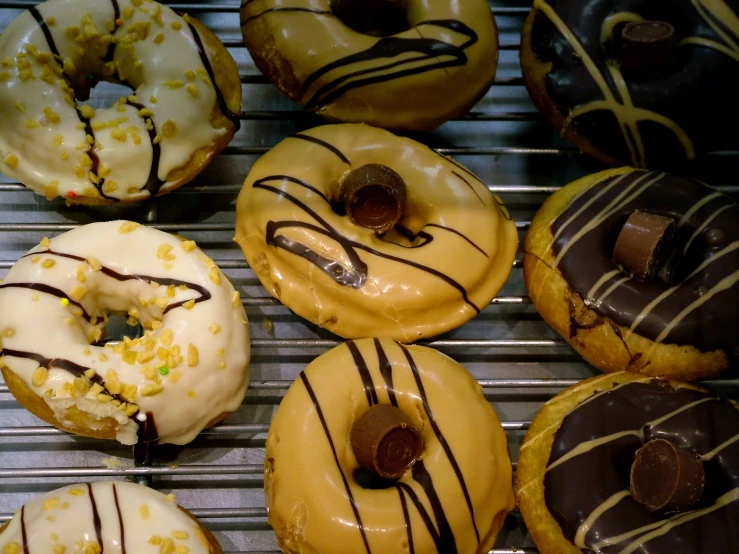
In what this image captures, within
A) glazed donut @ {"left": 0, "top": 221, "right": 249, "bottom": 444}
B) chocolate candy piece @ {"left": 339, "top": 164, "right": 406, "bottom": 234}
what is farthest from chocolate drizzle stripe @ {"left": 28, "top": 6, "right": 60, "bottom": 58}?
chocolate candy piece @ {"left": 339, "top": 164, "right": 406, "bottom": 234}

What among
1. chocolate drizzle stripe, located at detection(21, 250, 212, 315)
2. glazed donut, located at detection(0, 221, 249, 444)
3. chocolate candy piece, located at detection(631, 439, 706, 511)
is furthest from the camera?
chocolate drizzle stripe, located at detection(21, 250, 212, 315)

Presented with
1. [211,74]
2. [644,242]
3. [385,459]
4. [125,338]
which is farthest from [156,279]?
[644,242]

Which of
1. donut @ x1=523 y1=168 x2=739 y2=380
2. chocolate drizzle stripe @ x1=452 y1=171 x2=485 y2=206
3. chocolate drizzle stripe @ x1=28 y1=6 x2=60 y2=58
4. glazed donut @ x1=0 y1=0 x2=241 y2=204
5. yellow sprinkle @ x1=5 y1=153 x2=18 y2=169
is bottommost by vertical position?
donut @ x1=523 y1=168 x2=739 y2=380

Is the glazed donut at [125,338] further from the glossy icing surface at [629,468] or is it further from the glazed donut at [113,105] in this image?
the glossy icing surface at [629,468]

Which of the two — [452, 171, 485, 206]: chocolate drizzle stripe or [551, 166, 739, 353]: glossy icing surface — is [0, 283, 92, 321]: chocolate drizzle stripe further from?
[551, 166, 739, 353]: glossy icing surface

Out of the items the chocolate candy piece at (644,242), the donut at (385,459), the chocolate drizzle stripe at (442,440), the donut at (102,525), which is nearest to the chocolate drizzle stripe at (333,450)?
the donut at (385,459)

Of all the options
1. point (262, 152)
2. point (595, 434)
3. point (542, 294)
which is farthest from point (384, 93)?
point (595, 434)

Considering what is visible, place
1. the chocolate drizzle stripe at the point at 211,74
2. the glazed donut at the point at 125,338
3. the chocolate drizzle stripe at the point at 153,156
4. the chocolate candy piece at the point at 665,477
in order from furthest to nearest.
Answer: the chocolate drizzle stripe at the point at 211,74, the chocolate drizzle stripe at the point at 153,156, the glazed donut at the point at 125,338, the chocolate candy piece at the point at 665,477
